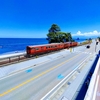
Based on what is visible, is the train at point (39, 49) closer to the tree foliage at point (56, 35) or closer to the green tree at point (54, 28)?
the tree foliage at point (56, 35)

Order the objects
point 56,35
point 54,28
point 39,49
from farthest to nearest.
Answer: point 54,28 → point 56,35 → point 39,49

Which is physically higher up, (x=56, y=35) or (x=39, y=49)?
(x=56, y=35)

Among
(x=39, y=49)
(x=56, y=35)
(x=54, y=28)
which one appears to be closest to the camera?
(x=39, y=49)

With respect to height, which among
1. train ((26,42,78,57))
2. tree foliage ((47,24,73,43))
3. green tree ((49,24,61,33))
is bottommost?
train ((26,42,78,57))

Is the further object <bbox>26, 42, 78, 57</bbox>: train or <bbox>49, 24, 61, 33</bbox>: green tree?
<bbox>49, 24, 61, 33</bbox>: green tree

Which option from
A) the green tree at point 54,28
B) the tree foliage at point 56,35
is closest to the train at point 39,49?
the tree foliage at point 56,35

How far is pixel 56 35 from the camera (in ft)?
188

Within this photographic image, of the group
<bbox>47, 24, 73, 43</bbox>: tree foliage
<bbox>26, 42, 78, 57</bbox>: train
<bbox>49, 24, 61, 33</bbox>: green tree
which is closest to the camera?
<bbox>26, 42, 78, 57</bbox>: train

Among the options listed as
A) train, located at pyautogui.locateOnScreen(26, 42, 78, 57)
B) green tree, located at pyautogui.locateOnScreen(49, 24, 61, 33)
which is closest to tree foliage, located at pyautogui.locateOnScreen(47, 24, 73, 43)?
green tree, located at pyautogui.locateOnScreen(49, 24, 61, 33)

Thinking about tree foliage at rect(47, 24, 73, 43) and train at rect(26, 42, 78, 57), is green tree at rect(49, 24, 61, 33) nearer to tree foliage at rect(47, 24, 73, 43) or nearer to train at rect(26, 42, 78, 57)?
tree foliage at rect(47, 24, 73, 43)

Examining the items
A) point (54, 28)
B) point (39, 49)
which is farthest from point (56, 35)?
point (39, 49)

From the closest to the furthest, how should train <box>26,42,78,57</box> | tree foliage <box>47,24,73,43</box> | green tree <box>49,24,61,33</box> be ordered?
train <box>26,42,78,57</box>, tree foliage <box>47,24,73,43</box>, green tree <box>49,24,61,33</box>

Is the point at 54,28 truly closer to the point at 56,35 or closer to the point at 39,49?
the point at 56,35

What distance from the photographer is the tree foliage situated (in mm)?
56731
